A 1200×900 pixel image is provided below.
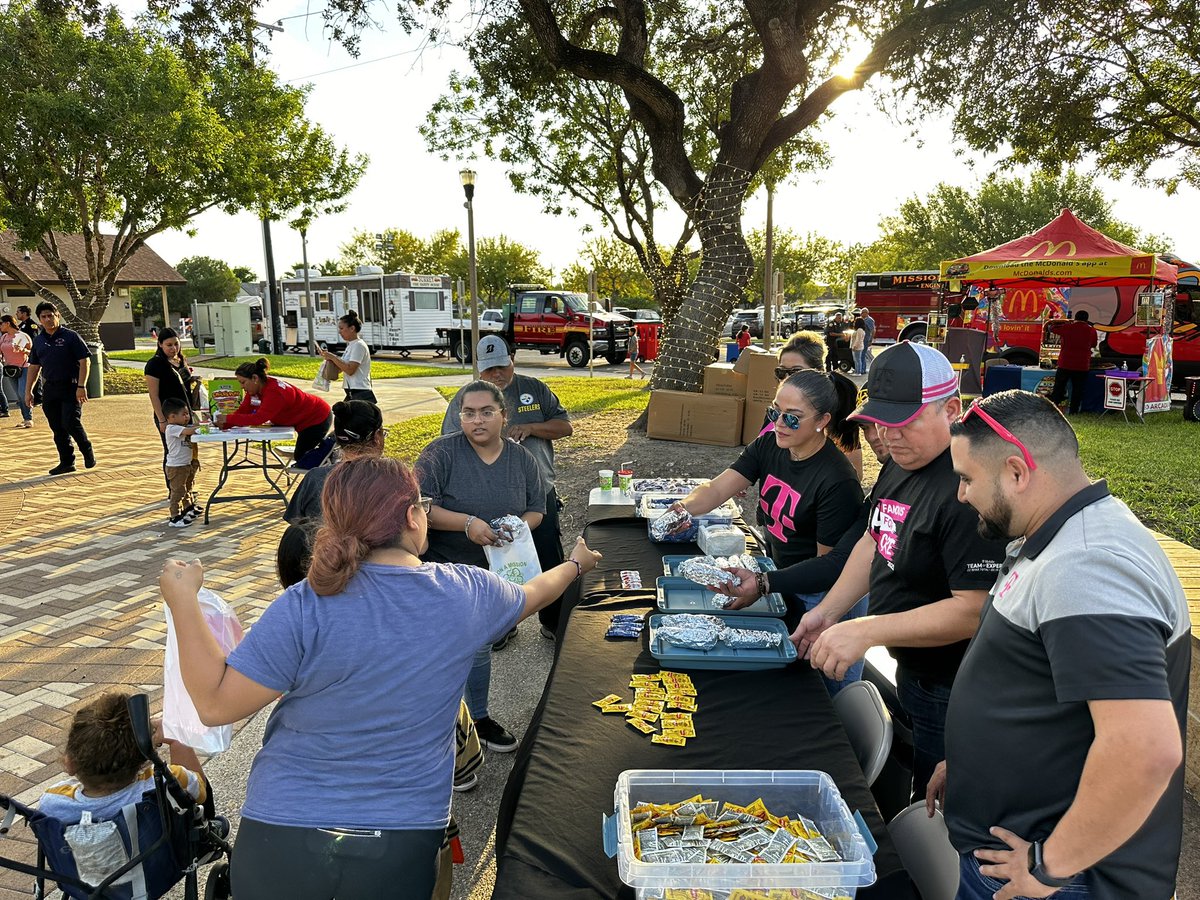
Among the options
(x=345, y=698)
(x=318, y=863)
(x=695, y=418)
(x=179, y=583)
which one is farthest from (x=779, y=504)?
(x=695, y=418)

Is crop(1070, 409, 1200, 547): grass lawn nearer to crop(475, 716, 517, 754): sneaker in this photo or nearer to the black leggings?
crop(475, 716, 517, 754): sneaker

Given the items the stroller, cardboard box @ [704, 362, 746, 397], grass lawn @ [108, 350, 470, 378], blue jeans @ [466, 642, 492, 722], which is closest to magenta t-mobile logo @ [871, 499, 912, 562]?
blue jeans @ [466, 642, 492, 722]

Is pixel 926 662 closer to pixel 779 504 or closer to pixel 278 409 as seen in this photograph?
pixel 779 504

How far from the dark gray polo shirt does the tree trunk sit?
9.13 meters

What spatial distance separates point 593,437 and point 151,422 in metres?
7.91

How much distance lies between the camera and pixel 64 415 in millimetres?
8602

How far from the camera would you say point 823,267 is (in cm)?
5638

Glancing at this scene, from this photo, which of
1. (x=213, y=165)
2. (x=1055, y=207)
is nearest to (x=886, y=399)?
(x=213, y=165)

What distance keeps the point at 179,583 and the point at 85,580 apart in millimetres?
5066

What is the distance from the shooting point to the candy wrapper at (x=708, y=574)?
2.79 metres

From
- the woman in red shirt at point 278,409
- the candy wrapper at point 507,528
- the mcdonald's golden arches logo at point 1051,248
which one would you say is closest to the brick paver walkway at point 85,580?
the woman in red shirt at point 278,409

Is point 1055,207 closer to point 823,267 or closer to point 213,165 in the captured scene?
point 823,267

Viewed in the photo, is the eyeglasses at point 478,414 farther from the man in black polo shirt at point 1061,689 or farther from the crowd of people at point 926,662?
the man in black polo shirt at point 1061,689

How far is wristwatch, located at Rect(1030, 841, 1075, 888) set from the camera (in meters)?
1.39
